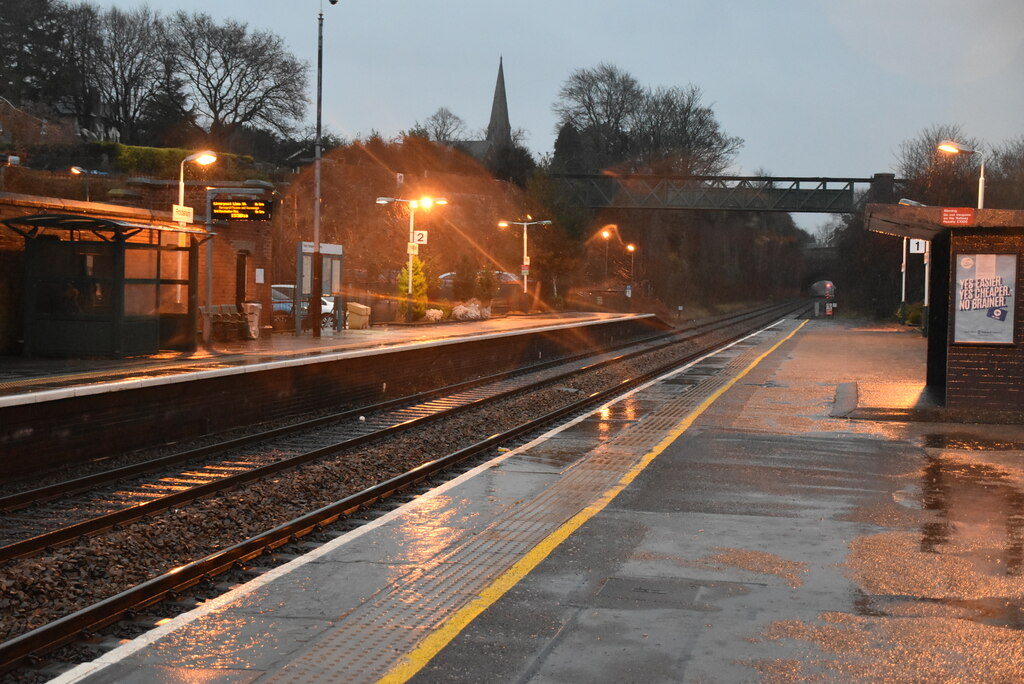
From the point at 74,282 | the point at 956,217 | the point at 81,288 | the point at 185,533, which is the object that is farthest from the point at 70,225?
the point at 956,217

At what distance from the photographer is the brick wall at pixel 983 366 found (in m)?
15.1

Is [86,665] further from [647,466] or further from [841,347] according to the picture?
[841,347]

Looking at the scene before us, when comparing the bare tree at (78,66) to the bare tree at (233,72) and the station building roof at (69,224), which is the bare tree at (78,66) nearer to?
the bare tree at (233,72)

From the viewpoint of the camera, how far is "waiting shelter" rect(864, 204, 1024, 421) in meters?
14.9

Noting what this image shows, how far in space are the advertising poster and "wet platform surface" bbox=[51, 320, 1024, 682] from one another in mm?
3240

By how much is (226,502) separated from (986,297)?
35.2 ft

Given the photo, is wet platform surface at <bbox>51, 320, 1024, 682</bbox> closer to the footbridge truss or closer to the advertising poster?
the advertising poster

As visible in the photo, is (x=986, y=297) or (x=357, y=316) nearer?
(x=986, y=297)

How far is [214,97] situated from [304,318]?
47.5 meters

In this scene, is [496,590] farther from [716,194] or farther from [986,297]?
[716,194]

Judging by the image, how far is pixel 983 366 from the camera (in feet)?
50.3

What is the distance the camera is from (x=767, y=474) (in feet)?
35.6

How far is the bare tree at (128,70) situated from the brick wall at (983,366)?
66819 millimetres

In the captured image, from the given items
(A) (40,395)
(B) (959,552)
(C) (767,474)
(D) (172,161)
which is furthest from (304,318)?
(D) (172,161)
